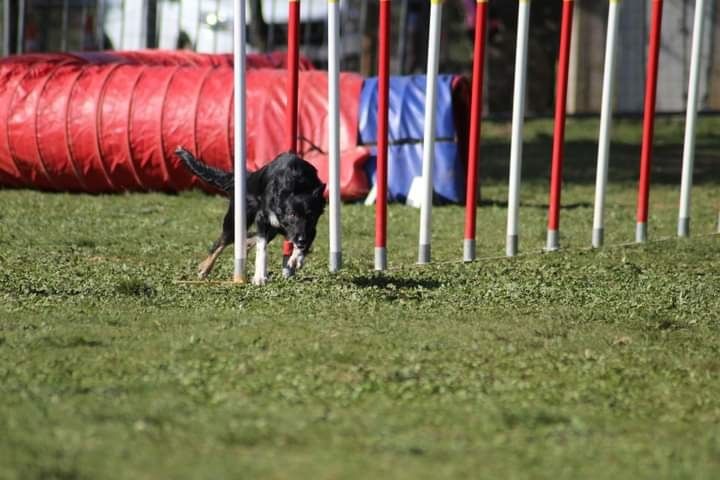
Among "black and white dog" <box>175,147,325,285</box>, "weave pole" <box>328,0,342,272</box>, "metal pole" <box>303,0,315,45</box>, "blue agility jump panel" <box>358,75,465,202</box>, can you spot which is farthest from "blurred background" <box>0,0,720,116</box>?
"black and white dog" <box>175,147,325,285</box>

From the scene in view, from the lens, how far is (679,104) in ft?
81.3

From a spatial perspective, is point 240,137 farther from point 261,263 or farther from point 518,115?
point 518,115

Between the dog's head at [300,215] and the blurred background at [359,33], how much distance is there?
54.4 feet

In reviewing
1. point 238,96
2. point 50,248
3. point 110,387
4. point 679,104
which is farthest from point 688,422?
point 679,104

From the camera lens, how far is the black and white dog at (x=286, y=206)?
353 inches

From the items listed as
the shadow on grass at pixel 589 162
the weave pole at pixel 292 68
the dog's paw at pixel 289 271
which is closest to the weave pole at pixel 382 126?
the weave pole at pixel 292 68

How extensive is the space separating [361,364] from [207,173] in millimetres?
3600

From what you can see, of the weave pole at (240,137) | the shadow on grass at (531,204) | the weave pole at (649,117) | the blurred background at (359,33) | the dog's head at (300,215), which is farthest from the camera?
the blurred background at (359,33)

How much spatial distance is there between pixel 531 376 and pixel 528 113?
66.3 ft

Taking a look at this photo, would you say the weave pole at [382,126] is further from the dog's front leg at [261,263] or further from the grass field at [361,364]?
the dog's front leg at [261,263]

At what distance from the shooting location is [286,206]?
354 inches

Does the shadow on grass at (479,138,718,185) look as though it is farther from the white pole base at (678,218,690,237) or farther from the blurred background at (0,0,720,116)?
the white pole base at (678,218,690,237)

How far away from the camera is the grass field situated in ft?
16.6

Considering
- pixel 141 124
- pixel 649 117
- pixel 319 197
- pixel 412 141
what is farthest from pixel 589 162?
pixel 319 197
